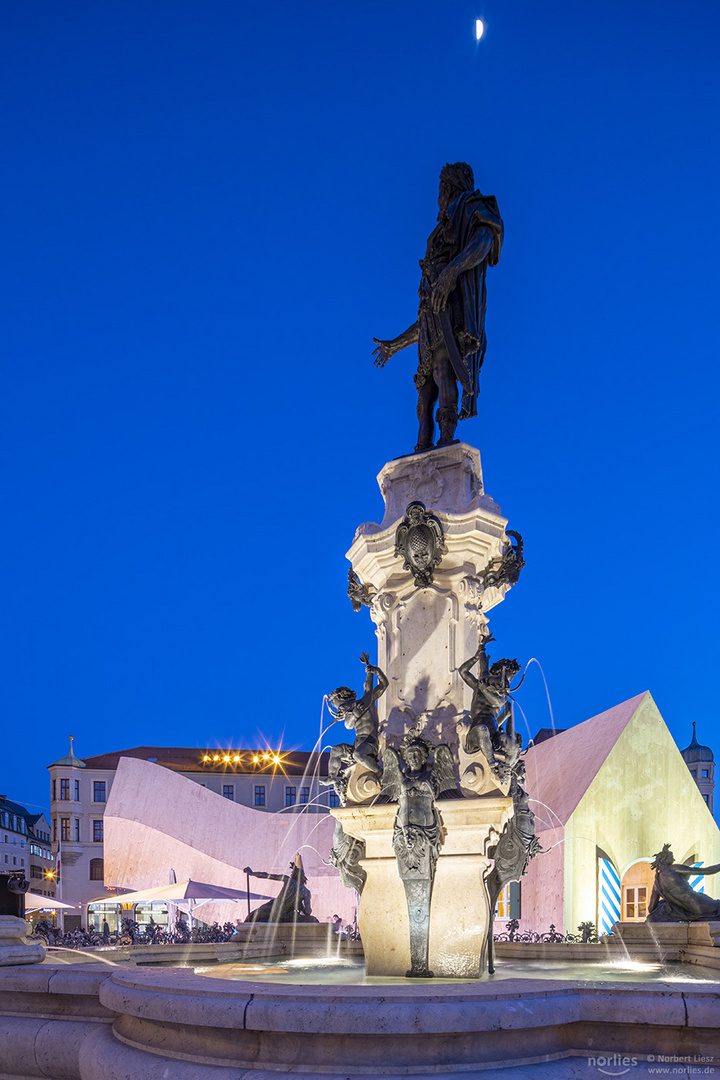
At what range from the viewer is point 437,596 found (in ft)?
26.9

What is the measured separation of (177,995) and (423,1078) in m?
1.16

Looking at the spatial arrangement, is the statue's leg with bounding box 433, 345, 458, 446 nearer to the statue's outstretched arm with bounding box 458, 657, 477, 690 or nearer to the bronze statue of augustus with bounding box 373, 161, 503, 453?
the bronze statue of augustus with bounding box 373, 161, 503, 453

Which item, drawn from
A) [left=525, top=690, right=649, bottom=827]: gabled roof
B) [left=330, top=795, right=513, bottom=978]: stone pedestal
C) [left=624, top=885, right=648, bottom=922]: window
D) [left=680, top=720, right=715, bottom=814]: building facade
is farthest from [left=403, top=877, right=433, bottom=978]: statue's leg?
[left=680, top=720, right=715, bottom=814]: building facade

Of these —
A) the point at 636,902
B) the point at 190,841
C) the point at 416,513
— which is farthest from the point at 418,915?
the point at 190,841

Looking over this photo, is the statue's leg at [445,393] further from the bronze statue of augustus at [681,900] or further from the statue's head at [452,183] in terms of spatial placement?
the bronze statue of augustus at [681,900]

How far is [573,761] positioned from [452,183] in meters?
24.3

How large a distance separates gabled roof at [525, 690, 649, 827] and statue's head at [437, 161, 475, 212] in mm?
21566

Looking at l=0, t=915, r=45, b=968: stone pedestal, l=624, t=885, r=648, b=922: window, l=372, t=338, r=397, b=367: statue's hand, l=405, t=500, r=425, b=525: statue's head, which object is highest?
l=372, t=338, r=397, b=367: statue's hand

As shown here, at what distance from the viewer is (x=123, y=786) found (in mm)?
38062

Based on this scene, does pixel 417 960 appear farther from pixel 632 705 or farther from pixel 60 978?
pixel 632 705

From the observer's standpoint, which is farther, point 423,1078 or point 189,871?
point 189,871

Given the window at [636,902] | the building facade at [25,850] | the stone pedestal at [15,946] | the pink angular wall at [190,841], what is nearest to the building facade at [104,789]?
the building facade at [25,850]

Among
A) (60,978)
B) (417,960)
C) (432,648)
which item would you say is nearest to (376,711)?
(432,648)

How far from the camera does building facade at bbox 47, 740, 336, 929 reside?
55.9 meters
